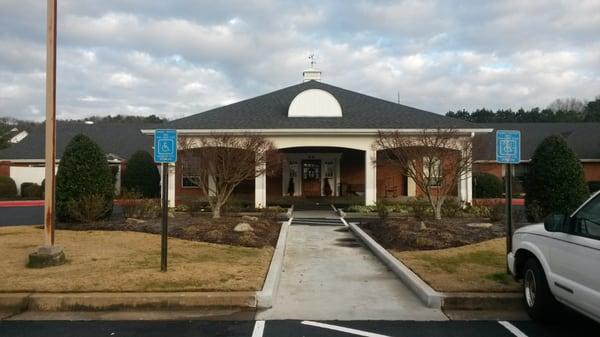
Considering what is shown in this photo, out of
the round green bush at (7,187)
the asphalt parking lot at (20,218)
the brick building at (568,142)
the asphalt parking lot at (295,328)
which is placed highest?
the brick building at (568,142)

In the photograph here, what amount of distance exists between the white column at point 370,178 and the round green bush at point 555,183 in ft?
23.9

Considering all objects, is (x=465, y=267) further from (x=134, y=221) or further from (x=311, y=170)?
(x=311, y=170)

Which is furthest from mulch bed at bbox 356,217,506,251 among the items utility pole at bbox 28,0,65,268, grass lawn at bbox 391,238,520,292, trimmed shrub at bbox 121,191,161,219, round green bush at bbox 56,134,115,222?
round green bush at bbox 56,134,115,222

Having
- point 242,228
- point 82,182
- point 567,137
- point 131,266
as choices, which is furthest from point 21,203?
point 567,137

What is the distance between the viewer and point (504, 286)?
285 inches

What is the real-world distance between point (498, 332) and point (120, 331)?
4351 millimetres

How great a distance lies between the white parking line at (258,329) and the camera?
18.2ft

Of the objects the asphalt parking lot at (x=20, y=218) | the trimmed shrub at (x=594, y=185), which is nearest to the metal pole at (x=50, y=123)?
the asphalt parking lot at (x=20, y=218)

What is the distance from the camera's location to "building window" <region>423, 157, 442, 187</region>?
15.0 metres

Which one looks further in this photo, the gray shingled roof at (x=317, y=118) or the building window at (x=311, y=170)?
the building window at (x=311, y=170)

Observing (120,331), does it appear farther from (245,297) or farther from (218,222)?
(218,222)

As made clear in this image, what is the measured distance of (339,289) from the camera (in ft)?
25.3

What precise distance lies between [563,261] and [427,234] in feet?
20.8

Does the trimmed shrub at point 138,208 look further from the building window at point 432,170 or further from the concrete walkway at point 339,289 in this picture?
the building window at point 432,170
